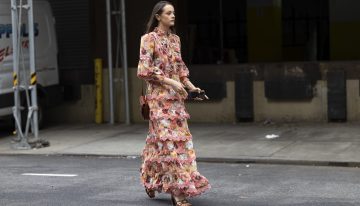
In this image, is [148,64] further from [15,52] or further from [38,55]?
[38,55]

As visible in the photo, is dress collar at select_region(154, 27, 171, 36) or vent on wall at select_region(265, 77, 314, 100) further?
vent on wall at select_region(265, 77, 314, 100)

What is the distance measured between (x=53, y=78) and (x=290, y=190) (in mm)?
8783

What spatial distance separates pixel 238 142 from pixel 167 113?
5253mm

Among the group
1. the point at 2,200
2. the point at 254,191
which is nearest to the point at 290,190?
the point at 254,191

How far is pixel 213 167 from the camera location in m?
9.71

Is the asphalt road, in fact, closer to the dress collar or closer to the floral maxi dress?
the floral maxi dress

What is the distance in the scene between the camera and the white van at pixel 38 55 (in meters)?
13.5

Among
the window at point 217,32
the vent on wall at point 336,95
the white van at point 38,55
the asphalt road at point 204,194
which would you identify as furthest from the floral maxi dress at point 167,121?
the window at point 217,32

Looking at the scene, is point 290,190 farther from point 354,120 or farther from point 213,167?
point 354,120

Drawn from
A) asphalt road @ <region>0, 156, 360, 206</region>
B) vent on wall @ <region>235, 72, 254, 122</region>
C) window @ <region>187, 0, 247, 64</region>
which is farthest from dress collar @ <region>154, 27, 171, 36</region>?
window @ <region>187, 0, 247, 64</region>

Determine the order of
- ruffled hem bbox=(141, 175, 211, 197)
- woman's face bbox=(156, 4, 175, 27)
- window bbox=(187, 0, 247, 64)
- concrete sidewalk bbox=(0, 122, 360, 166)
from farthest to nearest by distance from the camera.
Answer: window bbox=(187, 0, 247, 64) < concrete sidewalk bbox=(0, 122, 360, 166) < woman's face bbox=(156, 4, 175, 27) < ruffled hem bbox=(141, 175, 211, 197)

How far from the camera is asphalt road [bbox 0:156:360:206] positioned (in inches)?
286

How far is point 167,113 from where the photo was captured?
671cm

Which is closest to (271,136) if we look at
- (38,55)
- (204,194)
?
(204,194)
